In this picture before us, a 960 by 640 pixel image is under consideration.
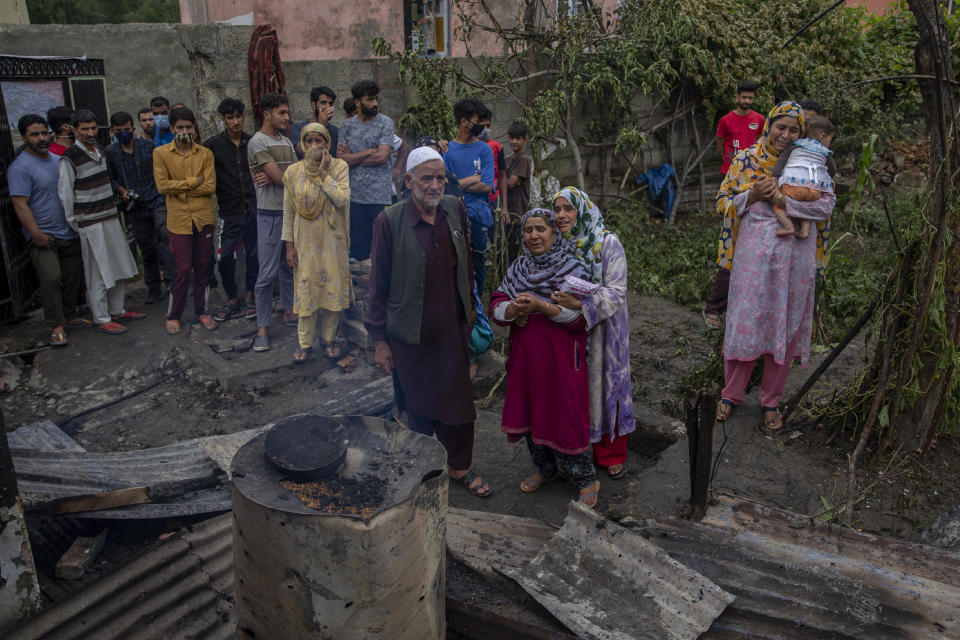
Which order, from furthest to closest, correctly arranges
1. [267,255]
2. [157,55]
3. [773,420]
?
[157,55] < [267,255] < [773,420]

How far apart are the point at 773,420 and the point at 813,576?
1794 millimetres

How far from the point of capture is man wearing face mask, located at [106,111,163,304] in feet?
22.4

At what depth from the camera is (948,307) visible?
3.88 meters

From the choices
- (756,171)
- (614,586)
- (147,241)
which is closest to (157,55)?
(147,241)

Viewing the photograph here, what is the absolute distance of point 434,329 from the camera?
3980 mm

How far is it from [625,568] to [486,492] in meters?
1.41

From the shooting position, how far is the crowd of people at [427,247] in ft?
12.6

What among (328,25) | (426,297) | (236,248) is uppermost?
(328,25)

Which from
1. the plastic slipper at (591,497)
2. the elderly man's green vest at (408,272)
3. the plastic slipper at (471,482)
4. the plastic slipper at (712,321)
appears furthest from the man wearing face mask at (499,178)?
the plastic slipper at (591,497)

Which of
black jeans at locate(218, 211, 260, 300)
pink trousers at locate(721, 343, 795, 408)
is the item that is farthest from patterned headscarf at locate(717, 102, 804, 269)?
black jeans at locate(218, 211, 260, 300)

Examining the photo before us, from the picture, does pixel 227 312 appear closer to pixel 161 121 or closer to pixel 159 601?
pixel 161 121

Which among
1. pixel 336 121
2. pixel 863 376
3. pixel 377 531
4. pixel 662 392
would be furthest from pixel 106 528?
pixel 336 121

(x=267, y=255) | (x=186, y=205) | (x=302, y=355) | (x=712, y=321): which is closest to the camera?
(x=302, y=355)

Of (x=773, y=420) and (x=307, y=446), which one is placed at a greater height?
(x=307, y=446)
